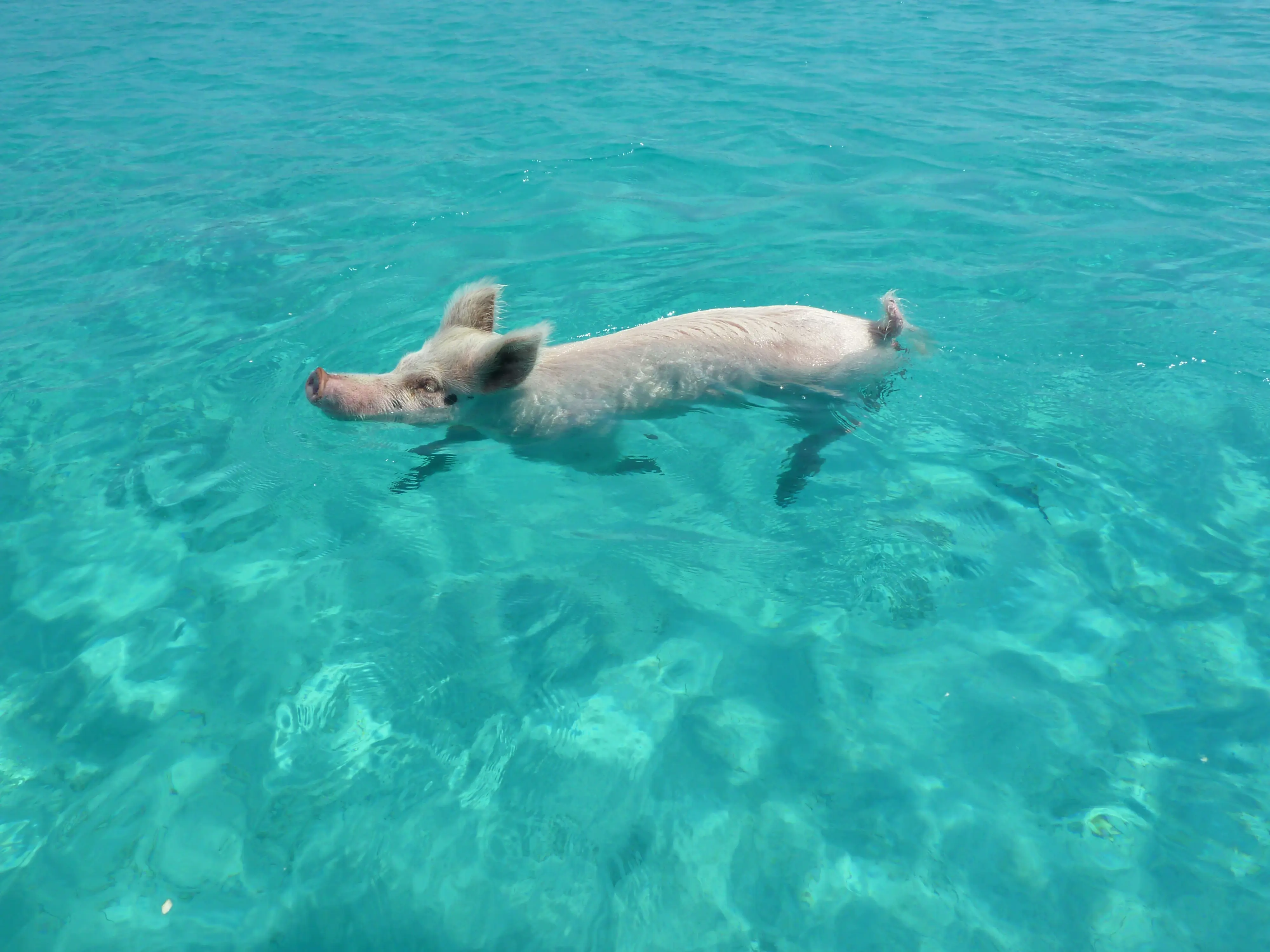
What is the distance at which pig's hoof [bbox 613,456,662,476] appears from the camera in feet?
18.8

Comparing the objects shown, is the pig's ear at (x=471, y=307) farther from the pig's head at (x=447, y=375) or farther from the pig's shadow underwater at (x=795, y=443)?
the pig's shadow underwater at (x=795, y=443)

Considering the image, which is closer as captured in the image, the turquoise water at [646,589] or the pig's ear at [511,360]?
the turquoise water at [646,589]

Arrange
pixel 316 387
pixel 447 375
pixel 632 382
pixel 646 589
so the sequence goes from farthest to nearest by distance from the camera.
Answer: pixel 632 382 < pixel 447 375 < pixel 316 387 < pixel 646 589

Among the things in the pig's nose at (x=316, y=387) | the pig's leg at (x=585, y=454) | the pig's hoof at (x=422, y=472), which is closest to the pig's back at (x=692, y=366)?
the pig's leg at (x=585, y=454)

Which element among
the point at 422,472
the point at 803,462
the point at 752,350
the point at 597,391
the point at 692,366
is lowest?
the point at 422,472

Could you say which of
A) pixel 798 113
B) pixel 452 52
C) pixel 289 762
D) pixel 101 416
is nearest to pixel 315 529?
pixel 289 762

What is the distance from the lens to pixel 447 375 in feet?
18.7

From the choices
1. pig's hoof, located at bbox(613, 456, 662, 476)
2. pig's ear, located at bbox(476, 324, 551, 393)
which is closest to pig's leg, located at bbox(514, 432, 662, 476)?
pig's hoof, located at bbox(613, 456, 662, 476)

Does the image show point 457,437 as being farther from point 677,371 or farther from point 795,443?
point 795,443

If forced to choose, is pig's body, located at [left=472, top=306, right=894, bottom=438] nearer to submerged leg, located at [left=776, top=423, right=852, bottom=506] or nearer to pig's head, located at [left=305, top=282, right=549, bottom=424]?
pig's head, located at [left=305, top=282, right=549, bottom=424]

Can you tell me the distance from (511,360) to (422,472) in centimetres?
101

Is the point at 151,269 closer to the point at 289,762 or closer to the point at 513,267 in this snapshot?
the point at 513,267

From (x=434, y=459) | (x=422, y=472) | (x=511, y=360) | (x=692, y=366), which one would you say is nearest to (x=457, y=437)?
(x=434, y=459)

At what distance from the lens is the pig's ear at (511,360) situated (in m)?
5.26
